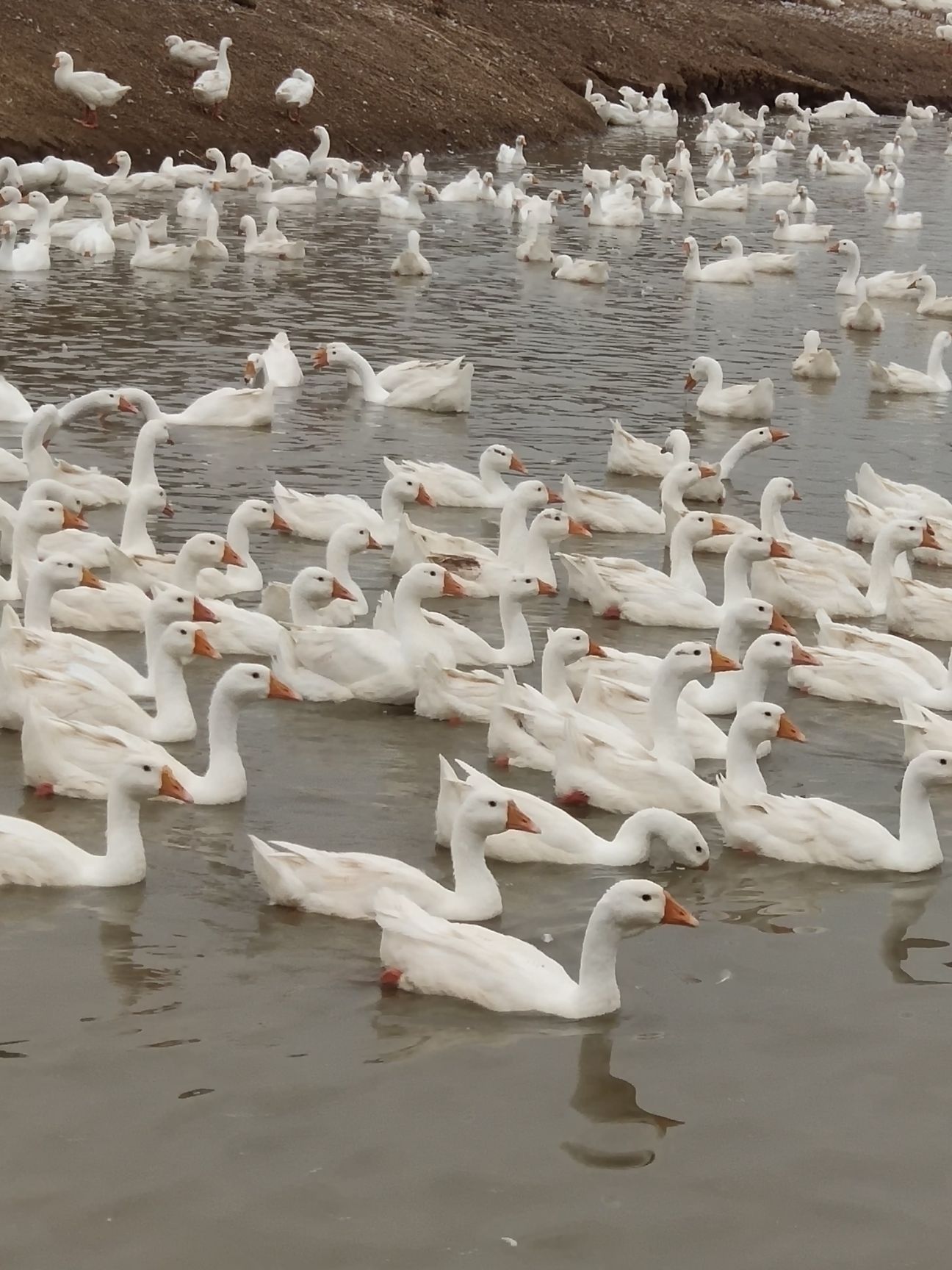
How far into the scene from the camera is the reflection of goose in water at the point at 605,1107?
7.50 m

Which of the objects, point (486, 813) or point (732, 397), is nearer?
point (486, 813)

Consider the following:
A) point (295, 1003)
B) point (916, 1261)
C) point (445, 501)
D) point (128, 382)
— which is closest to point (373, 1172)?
point (295, 1003)

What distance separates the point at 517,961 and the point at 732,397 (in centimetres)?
1267

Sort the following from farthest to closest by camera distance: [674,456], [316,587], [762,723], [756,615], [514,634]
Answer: [674,456], [514,634], [316,587], [756,615], [762,723]

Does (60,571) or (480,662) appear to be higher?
(60,571)

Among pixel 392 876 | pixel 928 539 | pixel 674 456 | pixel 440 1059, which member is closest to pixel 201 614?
pixel 392 876

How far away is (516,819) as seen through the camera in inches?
363

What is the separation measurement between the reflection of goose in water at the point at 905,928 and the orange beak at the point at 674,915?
44.8 inches

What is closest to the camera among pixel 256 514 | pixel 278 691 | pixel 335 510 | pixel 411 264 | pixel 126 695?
pixel 278 691

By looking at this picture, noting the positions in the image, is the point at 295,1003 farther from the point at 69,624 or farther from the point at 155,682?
the point at 69,624

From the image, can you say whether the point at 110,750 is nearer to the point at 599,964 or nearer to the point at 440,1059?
the point at 440,1059

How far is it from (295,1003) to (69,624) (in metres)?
5.20

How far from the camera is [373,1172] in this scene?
7.24 metres

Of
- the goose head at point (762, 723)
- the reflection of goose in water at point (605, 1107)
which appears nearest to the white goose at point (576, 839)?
the goose head at point (762, 723)
